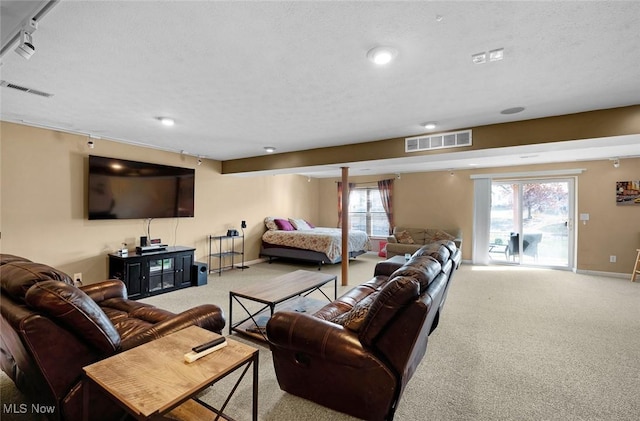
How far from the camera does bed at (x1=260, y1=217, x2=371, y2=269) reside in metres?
5.93

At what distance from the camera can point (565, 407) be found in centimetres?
191

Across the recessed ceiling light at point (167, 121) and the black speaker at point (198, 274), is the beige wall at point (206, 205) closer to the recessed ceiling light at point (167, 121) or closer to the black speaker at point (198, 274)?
the black speaker at point (198, 274)

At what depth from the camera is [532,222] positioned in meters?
6.30

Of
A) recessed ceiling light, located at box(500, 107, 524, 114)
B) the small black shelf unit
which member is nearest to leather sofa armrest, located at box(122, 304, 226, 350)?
recessed ceiling light, located at box(500, 107, 524, 114)

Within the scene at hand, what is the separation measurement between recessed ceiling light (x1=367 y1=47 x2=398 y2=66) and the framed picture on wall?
618cm

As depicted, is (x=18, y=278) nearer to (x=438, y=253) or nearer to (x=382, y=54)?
(x=382, y=54)

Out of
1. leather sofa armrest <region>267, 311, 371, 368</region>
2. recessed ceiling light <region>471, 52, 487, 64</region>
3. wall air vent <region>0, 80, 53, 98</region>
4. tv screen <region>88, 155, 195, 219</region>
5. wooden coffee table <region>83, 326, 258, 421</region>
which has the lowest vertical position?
leather sofa armrest <region>267, 311, 371, 368</region>

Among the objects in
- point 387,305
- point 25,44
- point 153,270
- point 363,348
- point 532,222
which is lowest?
point 153,270

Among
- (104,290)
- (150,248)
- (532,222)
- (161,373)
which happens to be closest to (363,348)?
(161,373)

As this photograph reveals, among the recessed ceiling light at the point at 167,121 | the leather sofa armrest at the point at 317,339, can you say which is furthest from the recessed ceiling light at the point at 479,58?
the recessed ceiling light at the point at 167,121

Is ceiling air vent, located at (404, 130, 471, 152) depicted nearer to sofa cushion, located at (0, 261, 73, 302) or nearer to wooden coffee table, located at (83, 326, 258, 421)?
wooden coffee table, located at (83, 326, 258, 421)

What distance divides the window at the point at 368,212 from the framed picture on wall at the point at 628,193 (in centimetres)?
462

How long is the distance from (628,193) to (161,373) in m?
7.63

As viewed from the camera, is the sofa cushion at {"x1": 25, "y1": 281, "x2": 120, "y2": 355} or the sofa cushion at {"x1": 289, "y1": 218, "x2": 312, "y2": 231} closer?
the sofa cushion at {"x1": 25, "y1": 281, "x2": 120, "y2": 355}
